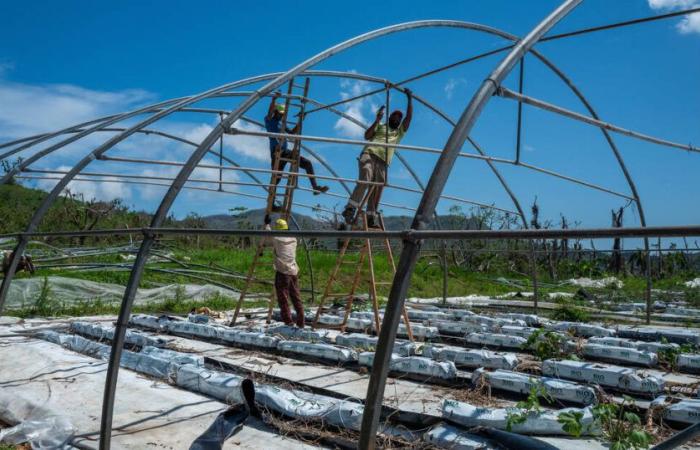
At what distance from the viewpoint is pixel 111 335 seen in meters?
6.91

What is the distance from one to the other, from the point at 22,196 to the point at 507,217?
20.0 m

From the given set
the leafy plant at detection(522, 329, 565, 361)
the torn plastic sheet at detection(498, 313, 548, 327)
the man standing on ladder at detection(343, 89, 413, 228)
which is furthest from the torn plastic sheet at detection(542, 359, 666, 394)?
the torn plastic sheet at detection(498, 313, 548, 327)

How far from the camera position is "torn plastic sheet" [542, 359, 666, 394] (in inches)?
181

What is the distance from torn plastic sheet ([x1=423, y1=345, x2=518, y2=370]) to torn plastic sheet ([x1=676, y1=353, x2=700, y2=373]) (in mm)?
1490

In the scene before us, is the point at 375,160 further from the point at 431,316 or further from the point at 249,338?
the point at 431,316

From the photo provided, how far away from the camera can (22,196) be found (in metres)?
26.1

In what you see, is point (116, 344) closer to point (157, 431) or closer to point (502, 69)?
point (157, 431)

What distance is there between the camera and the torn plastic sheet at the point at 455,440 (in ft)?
11.1

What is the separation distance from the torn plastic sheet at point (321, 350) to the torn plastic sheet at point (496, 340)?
69.3 inches

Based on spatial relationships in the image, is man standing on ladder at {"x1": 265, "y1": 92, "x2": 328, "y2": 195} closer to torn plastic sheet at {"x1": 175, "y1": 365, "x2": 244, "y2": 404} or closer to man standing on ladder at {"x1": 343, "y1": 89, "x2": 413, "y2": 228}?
man standing on ladder at {"x1": 343, "y1": 89, "x2": 413, "y2": 228}

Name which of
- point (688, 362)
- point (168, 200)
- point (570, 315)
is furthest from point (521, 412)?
point (570, 315)

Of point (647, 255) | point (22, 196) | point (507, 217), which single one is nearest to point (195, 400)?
point (647, 255)

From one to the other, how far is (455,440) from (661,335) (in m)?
5.01

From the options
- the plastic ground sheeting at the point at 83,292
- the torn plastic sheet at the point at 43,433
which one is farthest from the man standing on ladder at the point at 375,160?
the plastic ground sheeting at the point at 83,292
